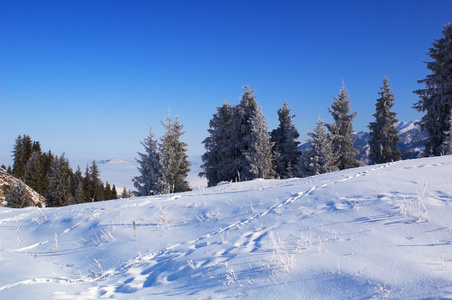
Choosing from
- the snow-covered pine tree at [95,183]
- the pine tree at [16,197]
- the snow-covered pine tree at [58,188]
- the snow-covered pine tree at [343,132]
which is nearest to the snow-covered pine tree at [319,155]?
the snow-covered pine tree at [343,132]

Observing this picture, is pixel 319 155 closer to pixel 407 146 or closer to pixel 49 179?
pixel 49 179

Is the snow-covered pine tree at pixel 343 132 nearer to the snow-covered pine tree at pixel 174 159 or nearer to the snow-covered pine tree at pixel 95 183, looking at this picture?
the snow-covered pine tree at pixel 174 159

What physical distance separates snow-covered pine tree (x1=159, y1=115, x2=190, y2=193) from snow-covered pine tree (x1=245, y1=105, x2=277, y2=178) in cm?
718

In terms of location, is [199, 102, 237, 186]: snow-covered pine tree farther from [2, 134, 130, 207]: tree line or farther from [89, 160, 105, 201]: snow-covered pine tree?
[89, 160, 105, 201]: snow-covered pine tree

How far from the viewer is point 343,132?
30594mm

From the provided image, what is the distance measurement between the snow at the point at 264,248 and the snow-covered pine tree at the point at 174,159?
22046 mm

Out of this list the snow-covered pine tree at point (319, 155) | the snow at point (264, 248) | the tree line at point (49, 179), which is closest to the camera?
the snow at point (264, 248)

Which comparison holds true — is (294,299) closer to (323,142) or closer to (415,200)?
(415,200)

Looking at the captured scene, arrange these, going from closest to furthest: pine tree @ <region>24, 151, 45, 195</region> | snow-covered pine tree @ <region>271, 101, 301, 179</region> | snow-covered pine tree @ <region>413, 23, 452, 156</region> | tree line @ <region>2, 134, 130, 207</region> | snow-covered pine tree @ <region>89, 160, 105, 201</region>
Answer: snow-covered pine tree @ <region>413, 23, 452, 156</region>, snow-covered pine tree @ <region>271, 101, 301, 179</region>, tree line @ <region>2, 134, 130, 207</region>, pine tree @ <region>24, 151, 45, 195</region>, snow-covered pine tree @ <region>89, 160, 105, 201</region>

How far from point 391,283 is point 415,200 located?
2.68m

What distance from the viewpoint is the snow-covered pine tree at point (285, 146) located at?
1248 inches

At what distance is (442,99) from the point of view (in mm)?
22953

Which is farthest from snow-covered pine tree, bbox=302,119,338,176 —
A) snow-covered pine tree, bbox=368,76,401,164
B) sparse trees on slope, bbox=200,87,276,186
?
snow-covered pine tree, bbox=368,76,401,164

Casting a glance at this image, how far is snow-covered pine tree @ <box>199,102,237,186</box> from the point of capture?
32.9 metres
